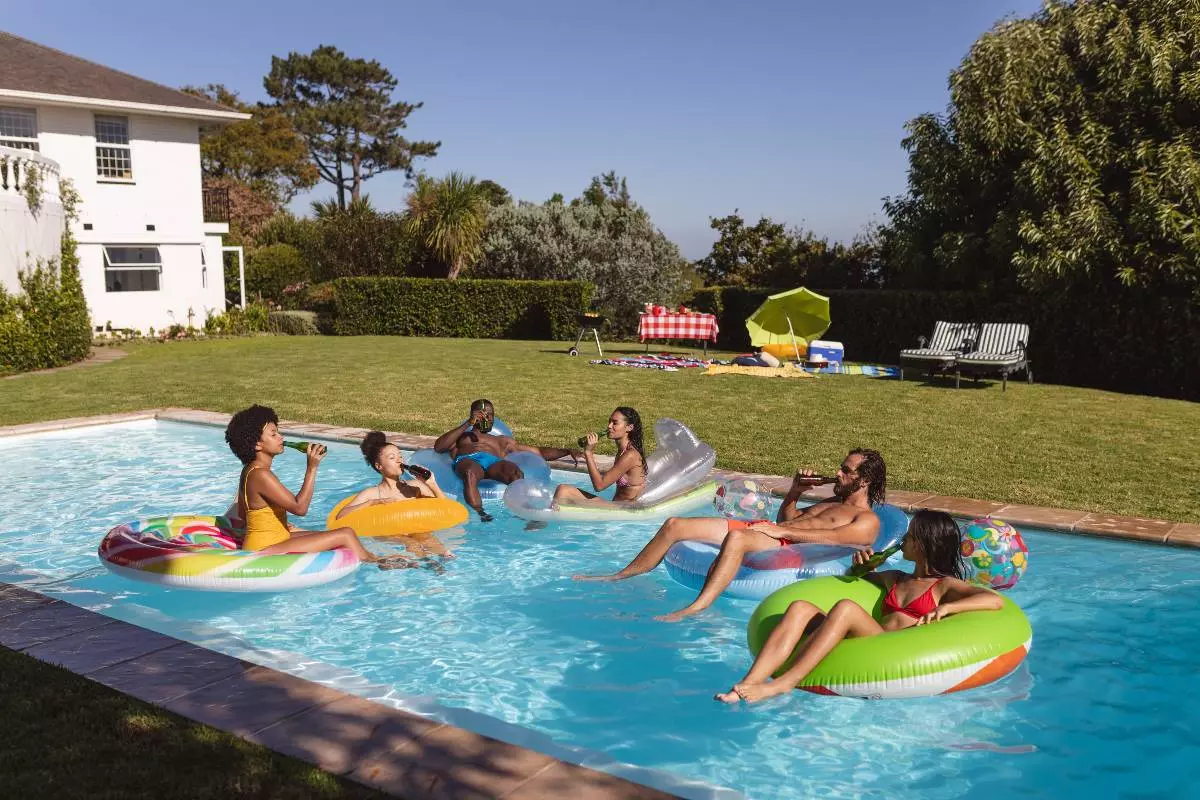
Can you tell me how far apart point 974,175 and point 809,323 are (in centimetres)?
432

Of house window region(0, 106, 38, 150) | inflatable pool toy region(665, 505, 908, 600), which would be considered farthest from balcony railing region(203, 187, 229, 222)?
inflatable pool toy region(665, 505, 908, 600)

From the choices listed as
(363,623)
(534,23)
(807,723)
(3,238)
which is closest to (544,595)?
(363,623)

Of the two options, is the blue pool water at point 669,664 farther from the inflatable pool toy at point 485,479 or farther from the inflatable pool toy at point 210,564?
the inflatable pool toy at point 485,479

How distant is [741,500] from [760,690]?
8.85ft

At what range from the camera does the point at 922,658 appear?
436 cm

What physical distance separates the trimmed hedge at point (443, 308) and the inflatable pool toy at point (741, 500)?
64.8 feet

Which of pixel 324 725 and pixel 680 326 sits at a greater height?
pixel 680 326

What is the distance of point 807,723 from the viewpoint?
14.8ft

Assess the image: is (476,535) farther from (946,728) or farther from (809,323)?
(809,323)

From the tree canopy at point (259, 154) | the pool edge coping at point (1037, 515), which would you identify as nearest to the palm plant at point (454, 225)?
the tree canopy at point (259, 154)

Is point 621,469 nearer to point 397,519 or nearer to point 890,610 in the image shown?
point 397,519

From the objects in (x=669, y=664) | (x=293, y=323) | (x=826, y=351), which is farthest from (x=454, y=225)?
(x=669, y=664)

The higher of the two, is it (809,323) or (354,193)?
(354,193)

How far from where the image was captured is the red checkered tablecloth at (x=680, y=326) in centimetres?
2091
